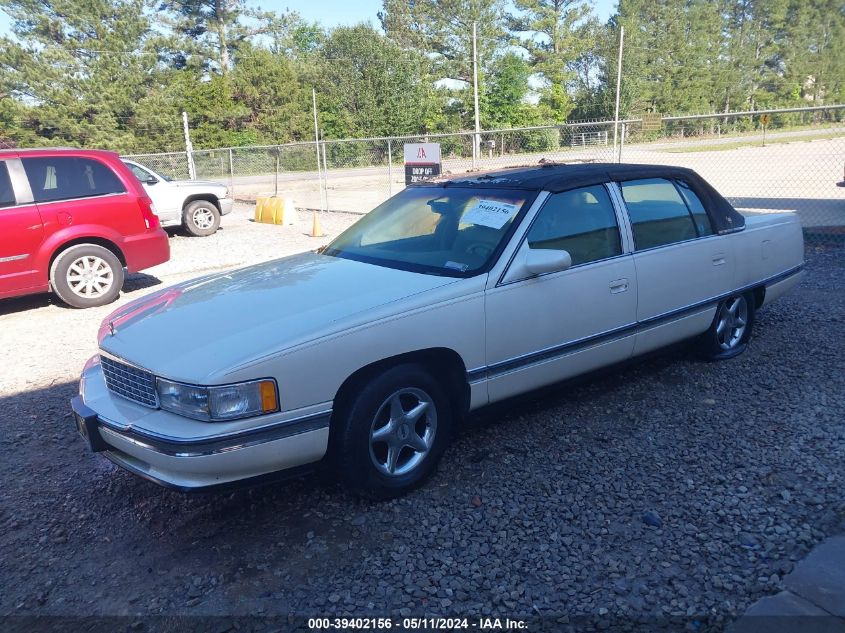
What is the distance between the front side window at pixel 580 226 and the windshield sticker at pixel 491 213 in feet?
0.56

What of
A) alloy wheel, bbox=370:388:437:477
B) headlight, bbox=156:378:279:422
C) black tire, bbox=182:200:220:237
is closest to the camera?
→ headlight, bbox=156:378:279:422

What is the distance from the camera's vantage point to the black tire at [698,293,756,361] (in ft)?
17.3

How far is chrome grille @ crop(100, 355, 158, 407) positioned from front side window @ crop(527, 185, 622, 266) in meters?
2.18

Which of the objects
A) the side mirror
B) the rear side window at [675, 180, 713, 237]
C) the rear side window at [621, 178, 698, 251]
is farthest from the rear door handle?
the rear side window at [675, 180, 713, 237]

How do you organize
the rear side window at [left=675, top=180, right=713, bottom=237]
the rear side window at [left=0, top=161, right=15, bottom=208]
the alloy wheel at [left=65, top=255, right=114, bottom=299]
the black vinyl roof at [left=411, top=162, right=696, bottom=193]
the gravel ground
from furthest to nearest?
1. the alloy wheel at [left=65, top=255, right=114, bottom=299]
2. the rear side window at [left=0, top=161, right=15, bottom=208]
3. the rear side window at [left=675, top=180, right=713, bottom=237]
4. the black vinyl roof at [left=411, top=162, right=696, bottom=193]
5. the gravel ground

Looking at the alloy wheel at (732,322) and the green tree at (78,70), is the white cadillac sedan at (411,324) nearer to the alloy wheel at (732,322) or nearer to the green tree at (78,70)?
the alloy wheel at (732,322)

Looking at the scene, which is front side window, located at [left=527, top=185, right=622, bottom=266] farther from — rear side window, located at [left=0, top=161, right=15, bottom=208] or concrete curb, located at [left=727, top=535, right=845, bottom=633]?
rear side window, located at [left=0, top=161, right=15, bottom=208]

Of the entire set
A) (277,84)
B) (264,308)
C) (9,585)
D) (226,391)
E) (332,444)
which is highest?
(277,84)

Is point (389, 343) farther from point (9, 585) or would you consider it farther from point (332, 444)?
point (9, 585)

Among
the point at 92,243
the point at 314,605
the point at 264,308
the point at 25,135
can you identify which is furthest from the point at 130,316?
the point at 25,135

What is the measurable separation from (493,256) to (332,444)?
1385 millimetres

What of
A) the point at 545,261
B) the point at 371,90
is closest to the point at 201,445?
the point at 545,261

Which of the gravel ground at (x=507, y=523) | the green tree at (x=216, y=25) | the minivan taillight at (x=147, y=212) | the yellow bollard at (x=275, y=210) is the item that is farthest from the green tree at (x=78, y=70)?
the gravel ground at (x=507, y=523)

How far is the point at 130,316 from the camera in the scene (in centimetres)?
382
